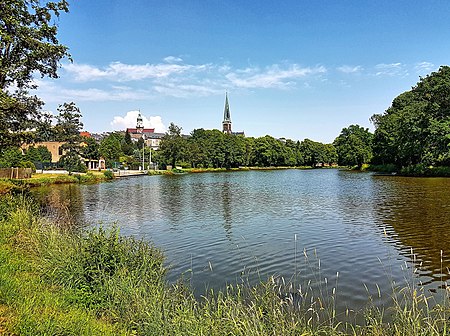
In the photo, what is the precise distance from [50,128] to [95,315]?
20334 mm

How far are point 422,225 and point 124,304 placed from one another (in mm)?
14873

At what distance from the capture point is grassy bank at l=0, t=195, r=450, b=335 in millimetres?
5316

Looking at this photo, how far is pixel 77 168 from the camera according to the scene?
64.4 m

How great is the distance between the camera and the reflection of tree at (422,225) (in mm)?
11398

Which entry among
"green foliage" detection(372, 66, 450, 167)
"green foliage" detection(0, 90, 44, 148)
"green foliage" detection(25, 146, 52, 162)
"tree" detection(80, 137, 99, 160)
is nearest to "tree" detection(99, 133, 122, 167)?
"tree" detection(80, 137, 99, 160)

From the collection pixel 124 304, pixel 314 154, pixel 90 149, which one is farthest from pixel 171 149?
pixel 124 304

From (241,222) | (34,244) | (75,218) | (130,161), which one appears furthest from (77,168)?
(34,244)

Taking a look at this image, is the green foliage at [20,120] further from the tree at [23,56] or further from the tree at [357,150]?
the tree at [357,150]

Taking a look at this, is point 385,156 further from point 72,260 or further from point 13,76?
point 72,260

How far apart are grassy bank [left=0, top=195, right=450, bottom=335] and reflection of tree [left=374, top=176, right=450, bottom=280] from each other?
4.38 meters

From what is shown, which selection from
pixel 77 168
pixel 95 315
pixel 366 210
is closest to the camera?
pixel 95 315

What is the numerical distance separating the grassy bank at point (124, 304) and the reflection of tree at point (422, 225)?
438cm

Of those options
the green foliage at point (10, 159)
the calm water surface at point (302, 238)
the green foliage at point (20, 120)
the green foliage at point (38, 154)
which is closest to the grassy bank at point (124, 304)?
the calm water surface at point (302, 238)

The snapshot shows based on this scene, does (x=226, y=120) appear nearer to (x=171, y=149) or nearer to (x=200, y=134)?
(x=200, y=134)
